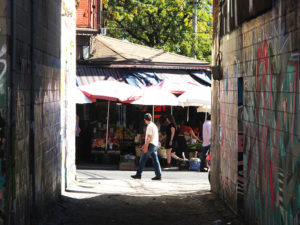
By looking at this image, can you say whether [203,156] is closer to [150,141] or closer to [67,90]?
[150,141]

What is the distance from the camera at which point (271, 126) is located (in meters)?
7.37

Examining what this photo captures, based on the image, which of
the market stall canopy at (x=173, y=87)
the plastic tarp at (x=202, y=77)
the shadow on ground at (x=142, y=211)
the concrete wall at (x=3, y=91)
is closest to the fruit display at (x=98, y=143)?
the market stall canopy at (x=173, y=87)

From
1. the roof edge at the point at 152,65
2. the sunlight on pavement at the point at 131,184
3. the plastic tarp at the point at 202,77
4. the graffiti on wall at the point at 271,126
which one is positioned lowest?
the sunlight on pavement at the point at 131,184

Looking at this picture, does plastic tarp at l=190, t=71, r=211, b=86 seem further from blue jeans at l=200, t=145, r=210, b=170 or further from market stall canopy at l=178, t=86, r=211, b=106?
blue jeans at l=200, t=145, r=210, b=170

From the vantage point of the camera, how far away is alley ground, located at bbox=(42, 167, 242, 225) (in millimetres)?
10426

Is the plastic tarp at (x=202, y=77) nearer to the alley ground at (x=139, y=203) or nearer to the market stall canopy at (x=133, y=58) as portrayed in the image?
the market stall canopy at (x=133, y=58)

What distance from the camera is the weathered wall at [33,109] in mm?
7078

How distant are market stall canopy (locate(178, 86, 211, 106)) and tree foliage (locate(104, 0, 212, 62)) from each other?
44.5 ft

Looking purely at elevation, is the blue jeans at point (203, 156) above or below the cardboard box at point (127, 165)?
above

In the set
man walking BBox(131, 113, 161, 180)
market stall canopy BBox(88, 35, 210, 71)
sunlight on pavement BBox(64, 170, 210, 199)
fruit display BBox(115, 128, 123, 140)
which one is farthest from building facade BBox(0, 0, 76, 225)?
market stall canopy BBox(88, 35, 210, 71)

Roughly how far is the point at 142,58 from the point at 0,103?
734 inches

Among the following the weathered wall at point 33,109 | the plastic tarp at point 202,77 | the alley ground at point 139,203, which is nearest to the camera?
the weathered wall at point 33,109

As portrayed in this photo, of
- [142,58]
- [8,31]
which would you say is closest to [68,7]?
[8,31]

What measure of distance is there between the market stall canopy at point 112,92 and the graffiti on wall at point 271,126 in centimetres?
1036
